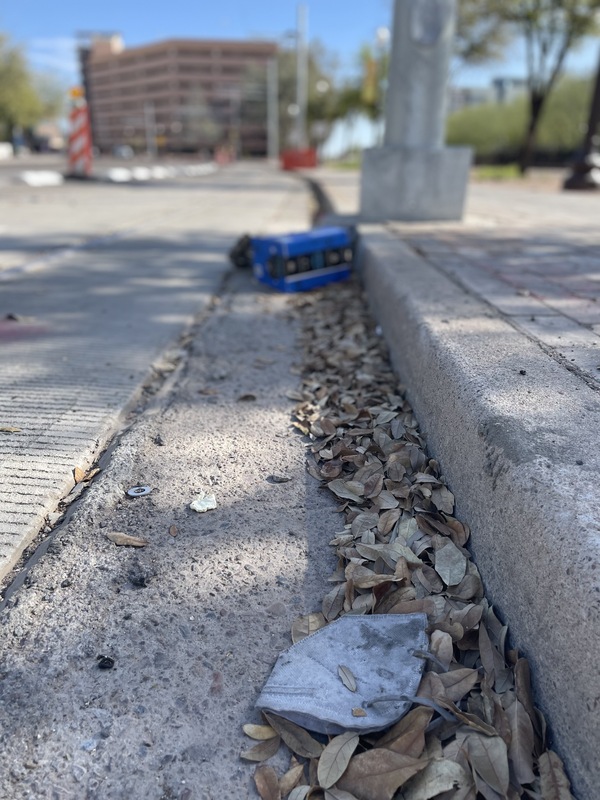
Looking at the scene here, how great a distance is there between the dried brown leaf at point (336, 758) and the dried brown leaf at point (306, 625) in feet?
0.82

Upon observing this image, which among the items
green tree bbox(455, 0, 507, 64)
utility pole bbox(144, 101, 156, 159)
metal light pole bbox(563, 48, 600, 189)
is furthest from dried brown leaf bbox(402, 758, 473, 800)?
utility pole bbox(144, 101, 156, 159)

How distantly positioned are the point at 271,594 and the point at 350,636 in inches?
9.2

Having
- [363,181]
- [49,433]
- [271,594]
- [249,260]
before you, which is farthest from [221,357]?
[363,181]

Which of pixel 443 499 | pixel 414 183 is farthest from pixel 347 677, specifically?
pixel 414 183

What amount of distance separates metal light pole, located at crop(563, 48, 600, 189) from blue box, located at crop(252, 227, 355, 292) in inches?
446

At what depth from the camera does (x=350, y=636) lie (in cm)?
136

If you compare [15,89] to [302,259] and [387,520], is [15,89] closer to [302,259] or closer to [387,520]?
[302,259]

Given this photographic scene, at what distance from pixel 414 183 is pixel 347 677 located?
522cm

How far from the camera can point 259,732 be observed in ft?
3.86

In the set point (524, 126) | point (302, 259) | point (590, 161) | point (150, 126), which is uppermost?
point (150, 126)

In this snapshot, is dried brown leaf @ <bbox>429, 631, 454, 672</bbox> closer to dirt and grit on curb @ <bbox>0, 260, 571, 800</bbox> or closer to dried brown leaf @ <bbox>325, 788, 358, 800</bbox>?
dirt and grit on curb @ <bbox>0, 260, 571, 800</bbox>

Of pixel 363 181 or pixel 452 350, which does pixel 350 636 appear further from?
pixel 363 181

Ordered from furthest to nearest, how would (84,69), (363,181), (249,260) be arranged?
1. (84,69)
2. (363,181)
3. (249,260)

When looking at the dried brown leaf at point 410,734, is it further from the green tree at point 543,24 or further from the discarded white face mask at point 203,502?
the green tree at point 543,24
